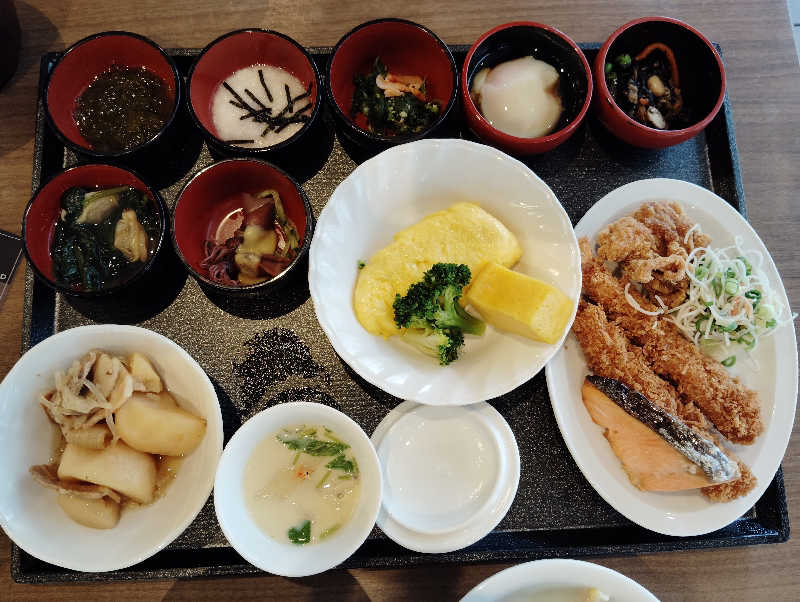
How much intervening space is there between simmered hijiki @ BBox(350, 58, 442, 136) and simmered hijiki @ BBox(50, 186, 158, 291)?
85 cm

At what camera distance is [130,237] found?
1.93 metres

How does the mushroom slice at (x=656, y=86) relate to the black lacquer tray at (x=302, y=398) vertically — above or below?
above

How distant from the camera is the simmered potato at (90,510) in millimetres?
1671

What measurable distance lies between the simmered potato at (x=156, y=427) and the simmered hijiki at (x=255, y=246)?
0.44 metres

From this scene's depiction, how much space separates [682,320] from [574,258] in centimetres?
53

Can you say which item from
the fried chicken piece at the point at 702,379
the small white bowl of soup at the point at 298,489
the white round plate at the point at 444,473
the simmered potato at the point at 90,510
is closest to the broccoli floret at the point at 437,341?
the white round plate at the point at 444,473

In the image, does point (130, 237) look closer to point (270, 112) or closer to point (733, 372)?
point (270, 112)

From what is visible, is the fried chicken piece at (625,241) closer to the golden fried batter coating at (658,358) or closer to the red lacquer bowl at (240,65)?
the golden fried batter coating at (658,358)

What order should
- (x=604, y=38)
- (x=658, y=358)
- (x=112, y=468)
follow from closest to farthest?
1. (x=112, y=468)
2. (x=658, y=358)
3. (x=604, y=38)

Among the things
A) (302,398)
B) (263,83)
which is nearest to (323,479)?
(302,398)

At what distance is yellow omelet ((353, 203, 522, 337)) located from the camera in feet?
6.11

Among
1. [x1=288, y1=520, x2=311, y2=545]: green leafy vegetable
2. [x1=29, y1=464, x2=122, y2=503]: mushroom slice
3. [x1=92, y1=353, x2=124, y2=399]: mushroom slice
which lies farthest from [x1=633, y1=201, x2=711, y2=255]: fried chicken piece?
[x1=29, y1=464, x2=122, y2=503]: mushroom slice

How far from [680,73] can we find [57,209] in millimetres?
2350

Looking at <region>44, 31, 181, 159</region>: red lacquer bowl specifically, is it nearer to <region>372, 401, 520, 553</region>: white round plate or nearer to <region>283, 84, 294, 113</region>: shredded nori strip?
<region>283, 84, 294, 113</region>: shredded nori strip
